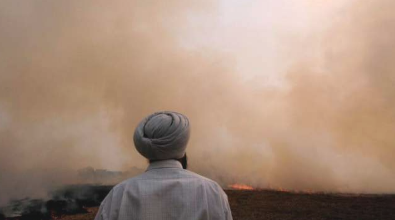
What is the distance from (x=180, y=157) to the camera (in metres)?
2.29

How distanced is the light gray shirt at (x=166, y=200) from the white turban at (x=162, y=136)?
137mm

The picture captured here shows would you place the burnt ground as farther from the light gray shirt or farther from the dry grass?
the light gray shirt

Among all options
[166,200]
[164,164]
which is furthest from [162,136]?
[166,200]

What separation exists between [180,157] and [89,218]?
16634 millimetres

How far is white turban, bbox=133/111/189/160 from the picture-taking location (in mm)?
2182

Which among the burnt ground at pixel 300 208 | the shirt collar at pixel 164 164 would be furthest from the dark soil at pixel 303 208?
the shirt collar at pixel 164 164

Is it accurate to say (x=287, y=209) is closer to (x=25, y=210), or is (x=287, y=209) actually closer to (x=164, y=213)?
(x=25, y=210)

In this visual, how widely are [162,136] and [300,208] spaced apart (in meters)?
18.0

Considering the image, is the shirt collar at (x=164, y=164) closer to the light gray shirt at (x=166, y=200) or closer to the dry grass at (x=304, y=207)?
the light gray shirt at (x=166, y=200)

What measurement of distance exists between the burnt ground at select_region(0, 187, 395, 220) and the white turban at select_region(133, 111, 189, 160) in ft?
49.3

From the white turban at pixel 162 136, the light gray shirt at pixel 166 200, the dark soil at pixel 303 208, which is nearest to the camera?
the light gray shirt at pixel 166 200

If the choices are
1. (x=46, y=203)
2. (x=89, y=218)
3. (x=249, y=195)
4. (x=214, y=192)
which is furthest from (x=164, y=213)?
(x=46, y=203)

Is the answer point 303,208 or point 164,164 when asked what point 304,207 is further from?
point 164,164

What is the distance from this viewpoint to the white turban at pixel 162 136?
2.18 m
